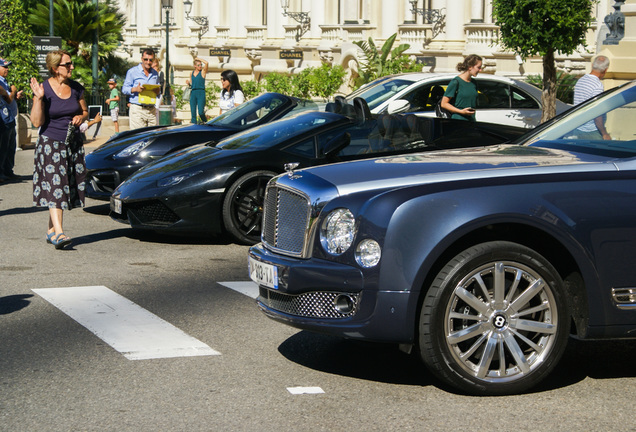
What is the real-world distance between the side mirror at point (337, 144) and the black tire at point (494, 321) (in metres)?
4.59

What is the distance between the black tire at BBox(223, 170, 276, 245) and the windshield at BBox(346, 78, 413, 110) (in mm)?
4737

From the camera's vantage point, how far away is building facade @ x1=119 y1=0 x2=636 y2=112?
2691 cm

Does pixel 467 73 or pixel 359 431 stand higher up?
pixel 467 73

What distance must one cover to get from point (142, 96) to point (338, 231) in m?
11.9

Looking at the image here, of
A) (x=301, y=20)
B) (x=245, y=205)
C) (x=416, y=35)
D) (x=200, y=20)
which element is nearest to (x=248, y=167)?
(x=245, y=205)

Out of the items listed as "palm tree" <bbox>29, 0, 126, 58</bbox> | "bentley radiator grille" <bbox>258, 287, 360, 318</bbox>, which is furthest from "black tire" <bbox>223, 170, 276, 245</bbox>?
"palm tree" <bbox>29, 0, 126, 58</bbox>

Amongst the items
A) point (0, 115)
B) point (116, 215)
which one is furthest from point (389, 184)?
point (0, 115)

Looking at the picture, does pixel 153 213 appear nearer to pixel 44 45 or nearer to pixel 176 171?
pixel 176 171

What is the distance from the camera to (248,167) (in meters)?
10.0

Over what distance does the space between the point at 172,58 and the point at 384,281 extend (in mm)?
48443

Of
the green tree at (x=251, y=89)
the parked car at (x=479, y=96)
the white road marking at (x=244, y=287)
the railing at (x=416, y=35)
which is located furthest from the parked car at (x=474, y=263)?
the green tree at (x=251, y=89)

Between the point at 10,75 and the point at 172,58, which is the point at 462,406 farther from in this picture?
the point at 172,58

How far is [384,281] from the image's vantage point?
514 centimetres

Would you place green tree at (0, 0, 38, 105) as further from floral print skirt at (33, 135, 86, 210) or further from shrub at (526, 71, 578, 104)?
floral print skirt at (33, 135, 86, 210)
